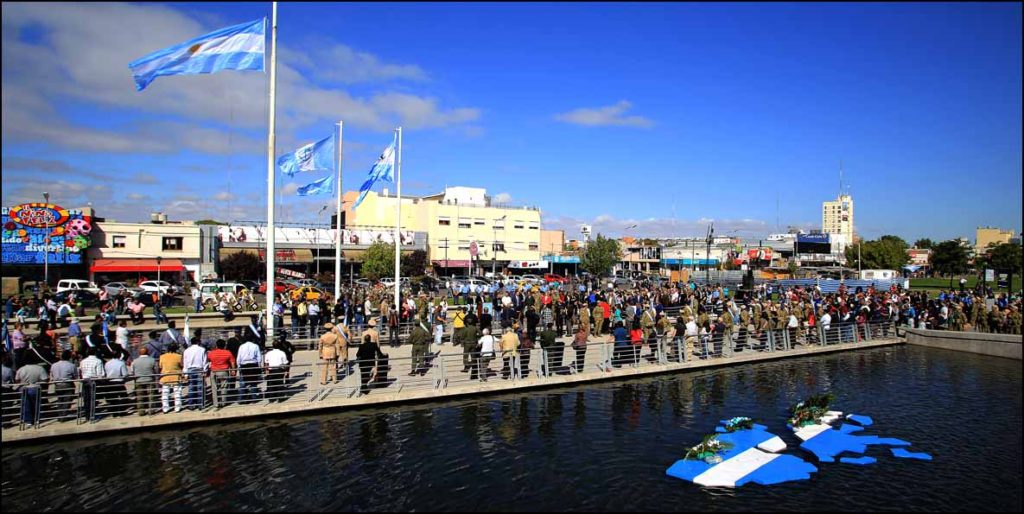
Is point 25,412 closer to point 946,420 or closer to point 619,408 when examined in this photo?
point 619,408

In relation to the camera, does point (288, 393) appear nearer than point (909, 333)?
Yes

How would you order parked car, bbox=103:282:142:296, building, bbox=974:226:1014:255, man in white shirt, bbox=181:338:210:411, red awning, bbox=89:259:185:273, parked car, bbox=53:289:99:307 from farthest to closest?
building, bbox=974:226:1014:255
red awning, bbox=89:259:185:273
parked car, bbox=103:282:142:296
parked car, bbox=53:289:99:307
man in white shirt, bbox=181:338:210:411

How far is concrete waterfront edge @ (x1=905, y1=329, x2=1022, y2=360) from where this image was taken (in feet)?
78.5

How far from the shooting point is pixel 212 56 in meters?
17.0

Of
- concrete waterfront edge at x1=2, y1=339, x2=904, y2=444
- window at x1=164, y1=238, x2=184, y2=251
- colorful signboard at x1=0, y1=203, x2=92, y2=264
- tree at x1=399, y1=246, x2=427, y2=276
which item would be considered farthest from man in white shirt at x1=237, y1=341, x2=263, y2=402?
window at x1=164, y1=238, x2=184, y2=251

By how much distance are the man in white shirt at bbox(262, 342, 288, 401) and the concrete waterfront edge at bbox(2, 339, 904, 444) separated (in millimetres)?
591

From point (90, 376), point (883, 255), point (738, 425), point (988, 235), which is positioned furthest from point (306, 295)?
point (988, 235)

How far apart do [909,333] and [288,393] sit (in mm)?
27907

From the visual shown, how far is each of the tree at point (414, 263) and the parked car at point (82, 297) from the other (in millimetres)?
30692

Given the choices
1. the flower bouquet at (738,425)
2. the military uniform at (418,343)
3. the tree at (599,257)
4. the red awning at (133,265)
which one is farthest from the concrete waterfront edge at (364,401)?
the tree at (599,257)

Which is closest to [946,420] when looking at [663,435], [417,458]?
[663,435]

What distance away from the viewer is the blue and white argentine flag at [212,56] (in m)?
15.6

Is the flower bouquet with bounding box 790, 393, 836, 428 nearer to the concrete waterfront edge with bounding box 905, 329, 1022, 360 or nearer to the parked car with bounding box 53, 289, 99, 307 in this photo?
the concrete waterfront edge with bounding box 905, 329, 1022, 360

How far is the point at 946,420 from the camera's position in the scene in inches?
590
